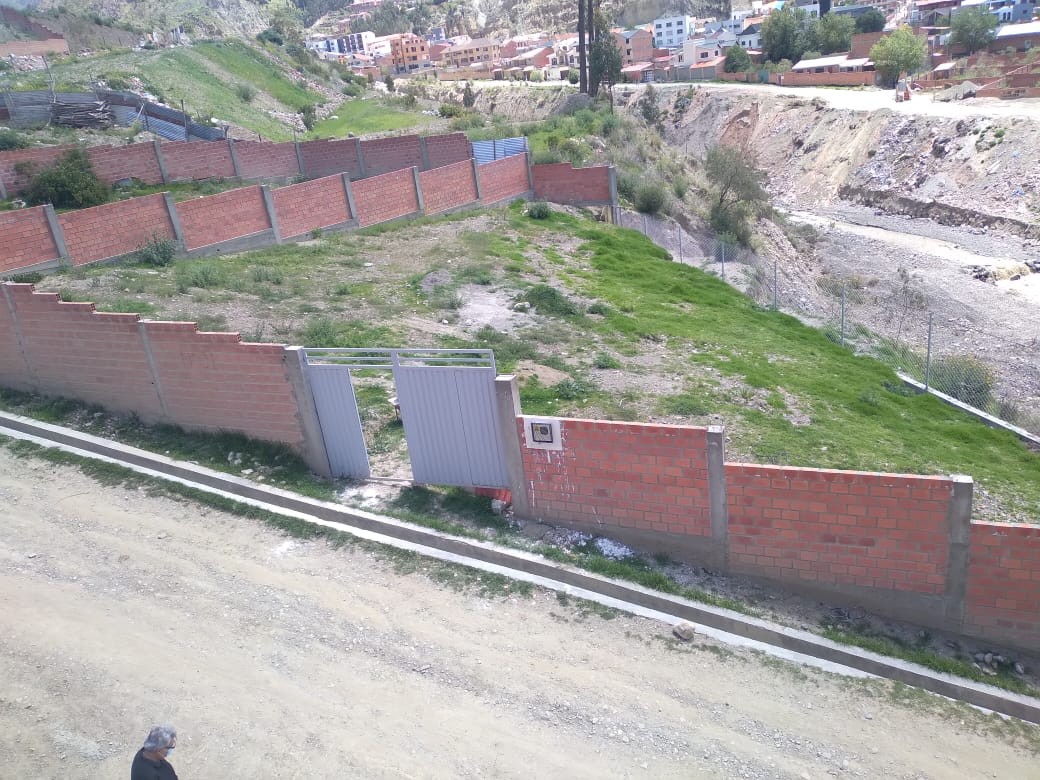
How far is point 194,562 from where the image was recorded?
343 inches

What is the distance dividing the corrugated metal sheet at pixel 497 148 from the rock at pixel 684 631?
27.9m

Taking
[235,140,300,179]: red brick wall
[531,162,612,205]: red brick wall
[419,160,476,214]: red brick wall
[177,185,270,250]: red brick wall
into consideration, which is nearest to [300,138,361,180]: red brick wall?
[235,140,300,179]: red brick wall

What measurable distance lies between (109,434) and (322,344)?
13.2 ft

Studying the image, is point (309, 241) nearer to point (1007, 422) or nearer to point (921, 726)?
point (1007, 422)

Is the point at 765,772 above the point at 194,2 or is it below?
below

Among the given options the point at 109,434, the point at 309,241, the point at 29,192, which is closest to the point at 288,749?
the point at 109,434

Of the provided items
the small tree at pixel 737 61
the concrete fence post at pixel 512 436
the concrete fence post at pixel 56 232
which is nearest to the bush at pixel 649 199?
the concrete fence post at pixel 56 232

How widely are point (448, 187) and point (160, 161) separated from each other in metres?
11.1

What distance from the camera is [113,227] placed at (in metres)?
19.9

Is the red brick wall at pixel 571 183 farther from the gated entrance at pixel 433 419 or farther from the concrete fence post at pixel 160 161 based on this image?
the gated entrance at pixel 433 419

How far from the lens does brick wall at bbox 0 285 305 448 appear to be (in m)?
10.3

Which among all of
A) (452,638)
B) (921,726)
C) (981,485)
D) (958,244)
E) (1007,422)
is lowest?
(958,244)

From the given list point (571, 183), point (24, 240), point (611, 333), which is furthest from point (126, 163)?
point (611, 333)

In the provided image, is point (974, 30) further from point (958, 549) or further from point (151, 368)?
point (151, 368)
